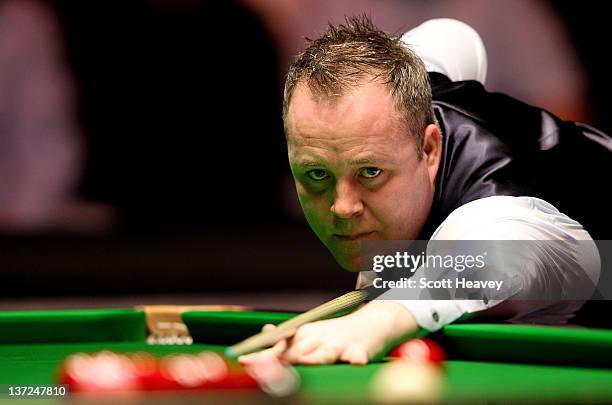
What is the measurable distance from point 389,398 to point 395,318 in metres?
0.58

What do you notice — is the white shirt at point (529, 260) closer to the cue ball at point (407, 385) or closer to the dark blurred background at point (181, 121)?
the cue ball at point (407, 385)

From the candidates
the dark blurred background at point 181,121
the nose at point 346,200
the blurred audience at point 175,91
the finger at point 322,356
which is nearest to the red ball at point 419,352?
the finger at point 322,356

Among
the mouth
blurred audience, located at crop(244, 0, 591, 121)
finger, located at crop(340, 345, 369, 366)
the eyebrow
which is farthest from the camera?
blurred audience, located at crop(244, 0, 591, 121)

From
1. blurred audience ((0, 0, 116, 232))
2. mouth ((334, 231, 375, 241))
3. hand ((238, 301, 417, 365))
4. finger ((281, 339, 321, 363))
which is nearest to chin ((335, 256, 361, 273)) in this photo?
mouth ((334, 231, 375, 241))

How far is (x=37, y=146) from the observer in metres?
6.68

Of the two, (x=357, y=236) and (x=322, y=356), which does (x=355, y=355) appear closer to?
(x=322, y=356)

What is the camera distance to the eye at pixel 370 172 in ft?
8.54

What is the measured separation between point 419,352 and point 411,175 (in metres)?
0.73

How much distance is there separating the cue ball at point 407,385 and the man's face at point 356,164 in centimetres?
80

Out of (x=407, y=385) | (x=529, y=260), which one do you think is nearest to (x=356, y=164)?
(x=529, y=260)

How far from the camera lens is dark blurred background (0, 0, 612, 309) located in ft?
22.2

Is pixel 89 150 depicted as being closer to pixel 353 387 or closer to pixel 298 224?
pixel 298 224

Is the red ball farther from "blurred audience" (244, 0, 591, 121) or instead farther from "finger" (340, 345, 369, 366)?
"blurred audience" (244, 0, 591, 121)

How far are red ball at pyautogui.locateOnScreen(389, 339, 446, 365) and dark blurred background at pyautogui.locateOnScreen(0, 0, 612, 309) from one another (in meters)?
4.55
